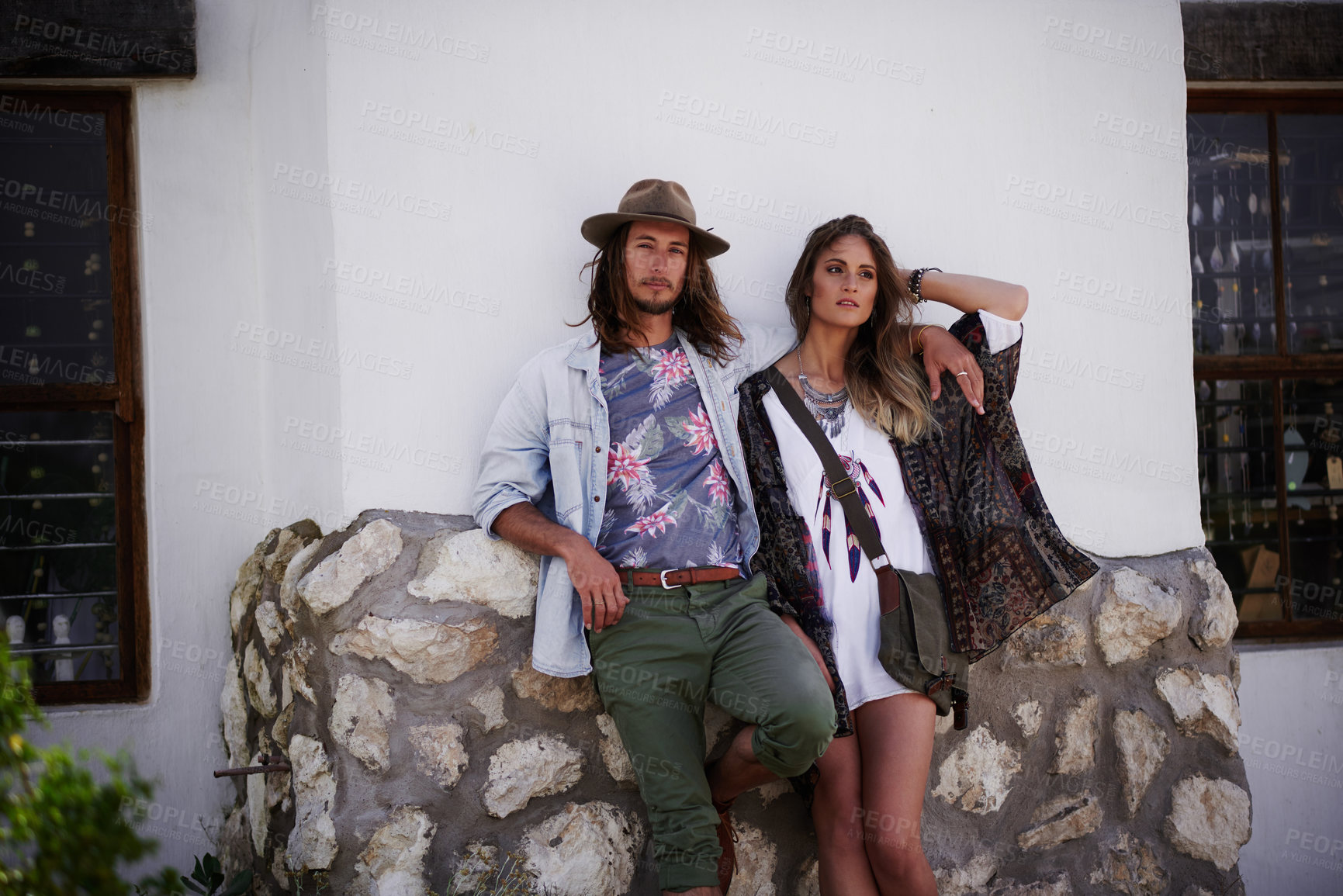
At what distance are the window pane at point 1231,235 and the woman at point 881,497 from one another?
5.82 feet

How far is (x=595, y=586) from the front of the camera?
8.14 feet

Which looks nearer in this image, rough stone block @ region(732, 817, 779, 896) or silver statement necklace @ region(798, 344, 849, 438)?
silver statement necklace @ region(798, 344, 849, 438)

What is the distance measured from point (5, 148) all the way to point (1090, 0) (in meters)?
3.80

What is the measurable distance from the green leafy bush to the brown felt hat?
1.79 meters

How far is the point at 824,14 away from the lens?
10.3 ft

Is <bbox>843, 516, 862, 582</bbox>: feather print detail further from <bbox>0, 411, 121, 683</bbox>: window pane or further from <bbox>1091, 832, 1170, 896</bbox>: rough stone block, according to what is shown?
<bbox>0, 411, 121, 683</bbox>: window pane

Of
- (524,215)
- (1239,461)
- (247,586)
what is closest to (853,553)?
(524,215)

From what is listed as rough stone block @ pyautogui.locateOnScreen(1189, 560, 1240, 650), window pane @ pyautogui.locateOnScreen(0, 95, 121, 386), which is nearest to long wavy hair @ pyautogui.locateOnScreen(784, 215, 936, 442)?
rough stone block @ pyautogui.locateOnScreen(1189, 560, 1240, 650)

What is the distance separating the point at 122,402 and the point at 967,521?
2.84 m

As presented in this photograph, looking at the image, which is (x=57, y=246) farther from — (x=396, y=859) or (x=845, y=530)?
(x=845, y=530)

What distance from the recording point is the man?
2498mm

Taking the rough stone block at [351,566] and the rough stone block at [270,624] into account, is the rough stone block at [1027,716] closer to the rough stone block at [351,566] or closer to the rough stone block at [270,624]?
the rough stone block at [351,566]

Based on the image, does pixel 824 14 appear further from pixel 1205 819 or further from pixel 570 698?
pixel 1205 819

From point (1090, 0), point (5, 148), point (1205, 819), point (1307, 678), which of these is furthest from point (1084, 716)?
point (5, 148)
